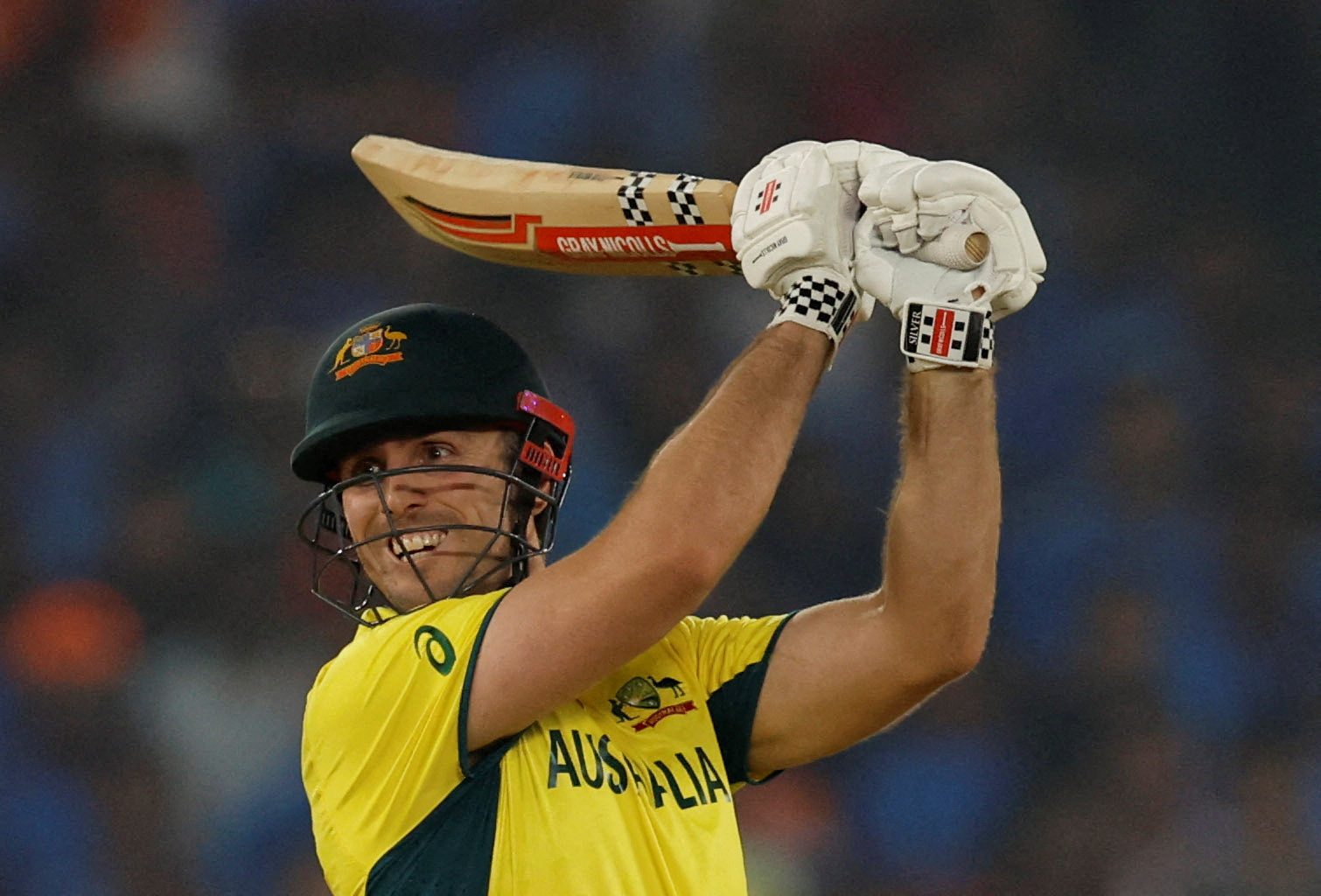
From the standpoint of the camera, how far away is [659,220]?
241cm

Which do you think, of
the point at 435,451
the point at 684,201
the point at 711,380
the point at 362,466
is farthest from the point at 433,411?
the point at 711,380

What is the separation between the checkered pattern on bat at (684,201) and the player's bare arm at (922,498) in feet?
0.89

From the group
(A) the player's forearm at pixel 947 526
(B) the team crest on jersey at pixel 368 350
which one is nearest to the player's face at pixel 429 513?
(B) the team crest on jersey at pixel 368 350

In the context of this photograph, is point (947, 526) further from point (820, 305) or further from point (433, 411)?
point (433, 411)

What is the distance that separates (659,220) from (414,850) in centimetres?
99

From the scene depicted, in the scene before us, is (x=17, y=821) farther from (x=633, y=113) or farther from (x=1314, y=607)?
(x=1314, y=607)

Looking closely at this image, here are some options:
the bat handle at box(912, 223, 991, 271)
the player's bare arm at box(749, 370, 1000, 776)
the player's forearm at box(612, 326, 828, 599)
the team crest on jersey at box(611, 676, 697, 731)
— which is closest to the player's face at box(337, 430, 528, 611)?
the team crest on jersey at box(611, 676, 697, 731)

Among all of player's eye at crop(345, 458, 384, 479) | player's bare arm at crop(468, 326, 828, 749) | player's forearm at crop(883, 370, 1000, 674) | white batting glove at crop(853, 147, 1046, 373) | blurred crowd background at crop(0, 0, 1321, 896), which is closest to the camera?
player's bare arm at crop(468, 326, 828, 749)

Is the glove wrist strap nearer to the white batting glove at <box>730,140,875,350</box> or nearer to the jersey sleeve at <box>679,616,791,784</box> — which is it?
the white batting glove at <box>730,140,875,350</box>

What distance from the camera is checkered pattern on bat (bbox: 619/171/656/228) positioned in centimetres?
241

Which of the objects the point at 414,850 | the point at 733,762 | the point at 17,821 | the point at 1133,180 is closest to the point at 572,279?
the point at 1133,180

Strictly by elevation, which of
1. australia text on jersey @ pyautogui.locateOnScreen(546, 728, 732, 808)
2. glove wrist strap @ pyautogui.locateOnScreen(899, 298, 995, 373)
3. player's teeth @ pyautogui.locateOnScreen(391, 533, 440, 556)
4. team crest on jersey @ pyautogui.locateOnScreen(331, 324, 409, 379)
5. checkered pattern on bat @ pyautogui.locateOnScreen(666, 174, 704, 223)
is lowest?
australia text on jersey @ pyautogui.locateOnScreen(546, 728, 732, 808)

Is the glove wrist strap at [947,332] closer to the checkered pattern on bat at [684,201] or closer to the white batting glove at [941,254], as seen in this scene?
the white batting glove at [941,254]

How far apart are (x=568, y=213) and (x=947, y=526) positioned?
0.77 metres
